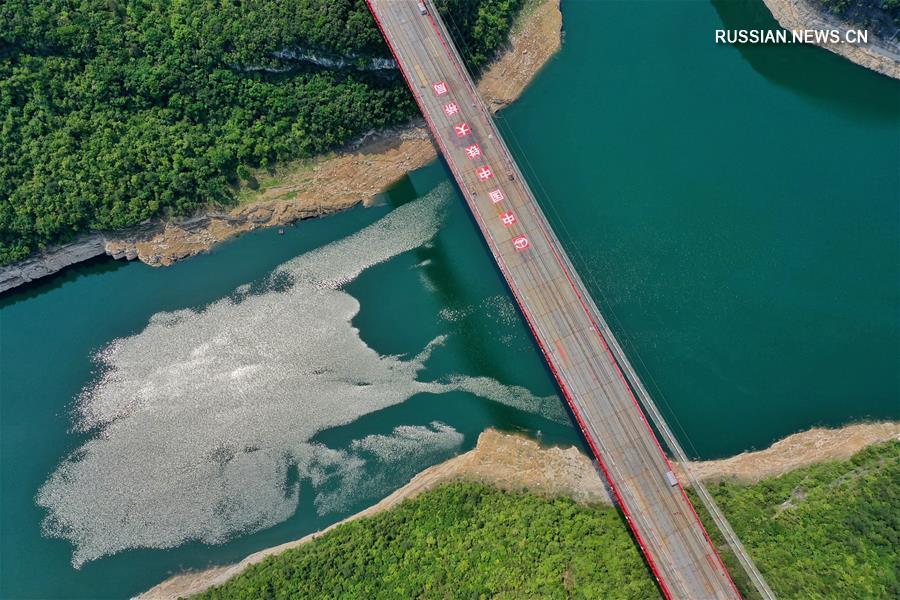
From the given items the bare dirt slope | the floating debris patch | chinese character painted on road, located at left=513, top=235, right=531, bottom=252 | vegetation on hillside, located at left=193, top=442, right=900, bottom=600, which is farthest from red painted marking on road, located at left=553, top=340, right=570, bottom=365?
the bare dirt slope

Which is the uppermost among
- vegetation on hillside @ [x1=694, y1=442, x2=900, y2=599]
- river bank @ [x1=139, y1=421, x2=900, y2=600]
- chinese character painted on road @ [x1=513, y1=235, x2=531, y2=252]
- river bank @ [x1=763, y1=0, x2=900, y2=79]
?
river bank @ [x1=763, y1=0, x2=900, y2=79]

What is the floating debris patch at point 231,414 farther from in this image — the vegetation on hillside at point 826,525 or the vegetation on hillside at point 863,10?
the vegetation on hillside at point 863,10

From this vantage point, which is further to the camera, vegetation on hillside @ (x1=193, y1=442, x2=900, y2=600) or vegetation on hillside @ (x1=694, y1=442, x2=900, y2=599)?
vegetation on hillside @ (x1=193, y1=442, x2=900, y2=600)

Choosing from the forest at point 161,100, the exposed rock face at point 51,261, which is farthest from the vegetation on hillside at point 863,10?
the exposed rock face at point 51,261

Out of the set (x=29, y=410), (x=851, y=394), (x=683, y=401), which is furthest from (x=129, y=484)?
(x=851, y=394)

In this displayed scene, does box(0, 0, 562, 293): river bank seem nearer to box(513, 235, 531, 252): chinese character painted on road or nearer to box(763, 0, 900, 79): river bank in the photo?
box(513, 235, 531, 252): chinese character painted on road

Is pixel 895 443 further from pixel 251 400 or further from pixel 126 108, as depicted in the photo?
pixel 126 108
